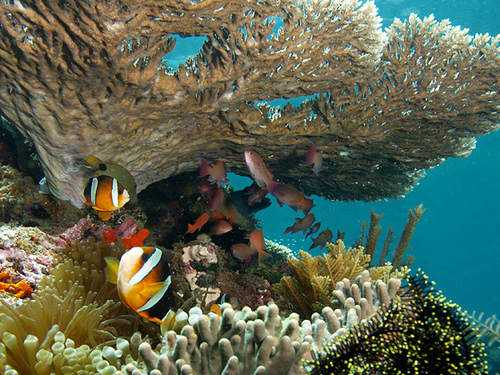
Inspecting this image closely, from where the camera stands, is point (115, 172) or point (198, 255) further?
point (198, 255)

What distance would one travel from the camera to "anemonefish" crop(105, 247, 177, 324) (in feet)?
4.80

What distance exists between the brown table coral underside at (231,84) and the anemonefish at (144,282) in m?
2.16

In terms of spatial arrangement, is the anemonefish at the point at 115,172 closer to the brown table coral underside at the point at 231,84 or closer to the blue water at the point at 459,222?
the brown table coral underside at the point at 231,84

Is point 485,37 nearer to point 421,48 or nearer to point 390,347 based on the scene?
point 421,48

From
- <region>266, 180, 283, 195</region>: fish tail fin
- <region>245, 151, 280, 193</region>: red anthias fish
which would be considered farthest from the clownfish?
<region>266, 180, 283, 195</region>: fish tail fin

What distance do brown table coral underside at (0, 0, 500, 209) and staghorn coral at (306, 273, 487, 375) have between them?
2968mm

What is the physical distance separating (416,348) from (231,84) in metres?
3.38

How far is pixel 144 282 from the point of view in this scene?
1.52m

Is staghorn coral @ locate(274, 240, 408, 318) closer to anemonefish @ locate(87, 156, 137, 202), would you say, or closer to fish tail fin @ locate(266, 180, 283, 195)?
fish tail fin @ locate(266, 180, 283, 195)

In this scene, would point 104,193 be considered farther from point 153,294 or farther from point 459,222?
point 459,222

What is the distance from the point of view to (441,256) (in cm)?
5903

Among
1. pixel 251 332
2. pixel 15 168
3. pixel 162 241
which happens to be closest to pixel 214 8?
pixel 251 332

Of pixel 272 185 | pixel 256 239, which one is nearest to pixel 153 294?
pixel 272 185

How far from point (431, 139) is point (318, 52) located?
133 inches
